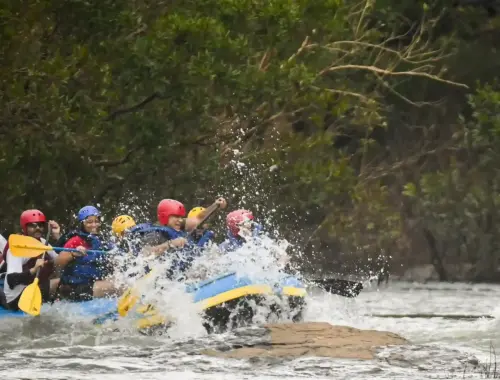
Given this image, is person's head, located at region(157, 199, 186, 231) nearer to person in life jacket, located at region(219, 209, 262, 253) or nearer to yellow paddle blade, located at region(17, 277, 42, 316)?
person in life jacket, located at region(219, 209, 262, 253)

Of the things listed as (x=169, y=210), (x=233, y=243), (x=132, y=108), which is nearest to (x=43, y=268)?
(x=169, y=210)

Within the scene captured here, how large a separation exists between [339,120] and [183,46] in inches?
246

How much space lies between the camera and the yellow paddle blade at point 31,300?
570 inches

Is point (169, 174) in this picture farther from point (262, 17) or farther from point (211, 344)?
point (211, 344)

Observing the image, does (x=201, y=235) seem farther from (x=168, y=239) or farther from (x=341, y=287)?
(x=341, y=287)

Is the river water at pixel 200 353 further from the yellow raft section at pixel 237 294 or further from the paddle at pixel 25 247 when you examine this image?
the paddle at pixel 25 247

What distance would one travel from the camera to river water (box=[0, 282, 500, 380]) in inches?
442

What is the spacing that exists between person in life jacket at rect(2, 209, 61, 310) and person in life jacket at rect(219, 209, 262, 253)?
2.00 metres

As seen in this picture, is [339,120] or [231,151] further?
[339,120]

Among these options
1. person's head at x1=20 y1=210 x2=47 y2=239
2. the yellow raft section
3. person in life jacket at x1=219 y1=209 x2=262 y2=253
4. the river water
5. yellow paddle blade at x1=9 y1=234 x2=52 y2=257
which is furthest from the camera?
person's head at x1=20 y1=210 x2=47 y2=239

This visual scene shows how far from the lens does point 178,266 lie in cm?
1438

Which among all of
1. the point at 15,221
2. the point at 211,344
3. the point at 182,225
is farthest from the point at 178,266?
the point at 15,221

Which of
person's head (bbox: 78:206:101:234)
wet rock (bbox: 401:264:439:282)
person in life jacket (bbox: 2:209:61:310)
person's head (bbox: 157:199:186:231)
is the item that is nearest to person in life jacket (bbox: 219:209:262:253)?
person's head (bbox: 157:199:186:231)

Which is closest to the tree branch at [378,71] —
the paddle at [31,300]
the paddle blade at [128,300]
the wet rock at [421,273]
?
the wet rock at [421,273]
